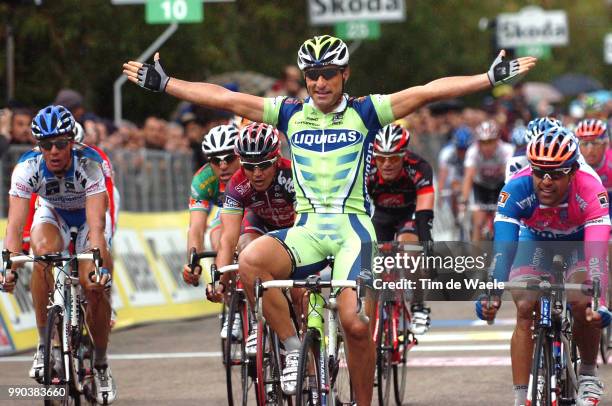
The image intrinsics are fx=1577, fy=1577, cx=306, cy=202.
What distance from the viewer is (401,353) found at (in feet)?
38.8

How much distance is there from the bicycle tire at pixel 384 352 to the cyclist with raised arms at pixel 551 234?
1894 millimetres

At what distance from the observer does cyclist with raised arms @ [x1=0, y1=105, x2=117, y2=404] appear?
33.9 feet

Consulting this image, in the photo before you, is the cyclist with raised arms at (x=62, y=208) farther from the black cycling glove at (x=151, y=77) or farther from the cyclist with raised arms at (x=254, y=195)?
the black cycling glove at (x=151, y=77)

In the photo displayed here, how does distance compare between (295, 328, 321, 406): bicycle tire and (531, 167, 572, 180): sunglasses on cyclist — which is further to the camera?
(531, 167, 572, 180): sunglasses on cyclist

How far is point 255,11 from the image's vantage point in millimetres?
32594

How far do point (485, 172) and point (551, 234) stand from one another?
1266 centimetres

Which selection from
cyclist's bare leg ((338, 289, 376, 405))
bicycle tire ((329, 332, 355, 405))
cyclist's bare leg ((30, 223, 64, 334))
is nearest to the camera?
cyclist's bare leg ((338, 289, 376, 405))

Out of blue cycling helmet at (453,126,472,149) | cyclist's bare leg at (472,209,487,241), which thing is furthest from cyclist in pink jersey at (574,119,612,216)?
blue cycling helmet at (453,126,472,149)

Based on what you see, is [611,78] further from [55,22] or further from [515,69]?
[515,69]

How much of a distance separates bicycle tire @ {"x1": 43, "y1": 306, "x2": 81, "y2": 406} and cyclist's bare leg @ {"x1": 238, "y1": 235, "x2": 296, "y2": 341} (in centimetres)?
142

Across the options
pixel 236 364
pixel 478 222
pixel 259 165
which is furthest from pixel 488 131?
pixel 259 165

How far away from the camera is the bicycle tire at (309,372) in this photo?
8351 millimetres

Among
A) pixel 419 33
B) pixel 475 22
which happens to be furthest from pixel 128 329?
pixel 475 22

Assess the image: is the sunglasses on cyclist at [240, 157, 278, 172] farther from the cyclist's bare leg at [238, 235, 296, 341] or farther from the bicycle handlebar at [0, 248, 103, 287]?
the bicycle handlebar at [0, 248, 103, 287]
